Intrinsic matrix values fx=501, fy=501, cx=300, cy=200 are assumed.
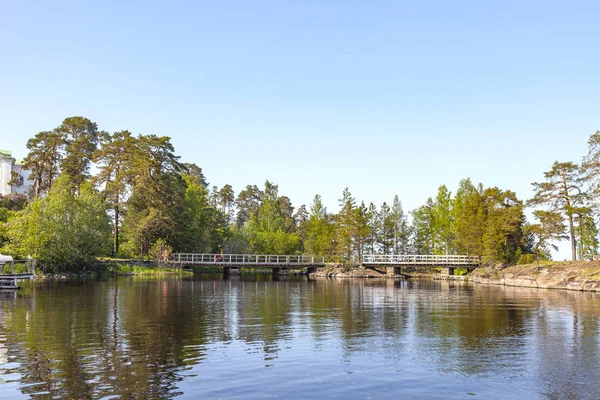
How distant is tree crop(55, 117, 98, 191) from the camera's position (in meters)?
89.6

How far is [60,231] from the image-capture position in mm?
65062

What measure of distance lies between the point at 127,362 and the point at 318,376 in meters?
6.06

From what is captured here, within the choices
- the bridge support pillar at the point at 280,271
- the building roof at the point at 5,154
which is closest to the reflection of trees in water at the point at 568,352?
the bridge support pillar at the point at 280,271

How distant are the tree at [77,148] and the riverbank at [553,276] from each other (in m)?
70.8

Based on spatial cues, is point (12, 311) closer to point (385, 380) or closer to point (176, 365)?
point (176, 365)

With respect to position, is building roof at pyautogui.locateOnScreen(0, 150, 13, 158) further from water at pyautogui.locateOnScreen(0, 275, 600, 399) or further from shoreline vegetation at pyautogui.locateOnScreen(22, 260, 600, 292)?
water at pyautogui.locateOnScreen(0, 275, 600, 399)

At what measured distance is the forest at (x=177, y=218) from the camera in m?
64.8

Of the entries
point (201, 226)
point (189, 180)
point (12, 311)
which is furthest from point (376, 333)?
point (189, 180)

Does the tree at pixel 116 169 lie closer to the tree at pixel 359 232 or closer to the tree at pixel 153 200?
the tree at pixel 153 200

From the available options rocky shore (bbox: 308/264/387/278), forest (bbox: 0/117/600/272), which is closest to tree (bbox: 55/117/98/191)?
forest (bbox: 0/117/600/272)

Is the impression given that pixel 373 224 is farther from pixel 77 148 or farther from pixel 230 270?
pixel 77 148

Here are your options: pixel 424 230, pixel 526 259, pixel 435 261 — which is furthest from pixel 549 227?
pixel 424 230

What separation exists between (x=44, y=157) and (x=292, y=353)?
86.6 m

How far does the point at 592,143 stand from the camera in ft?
194
